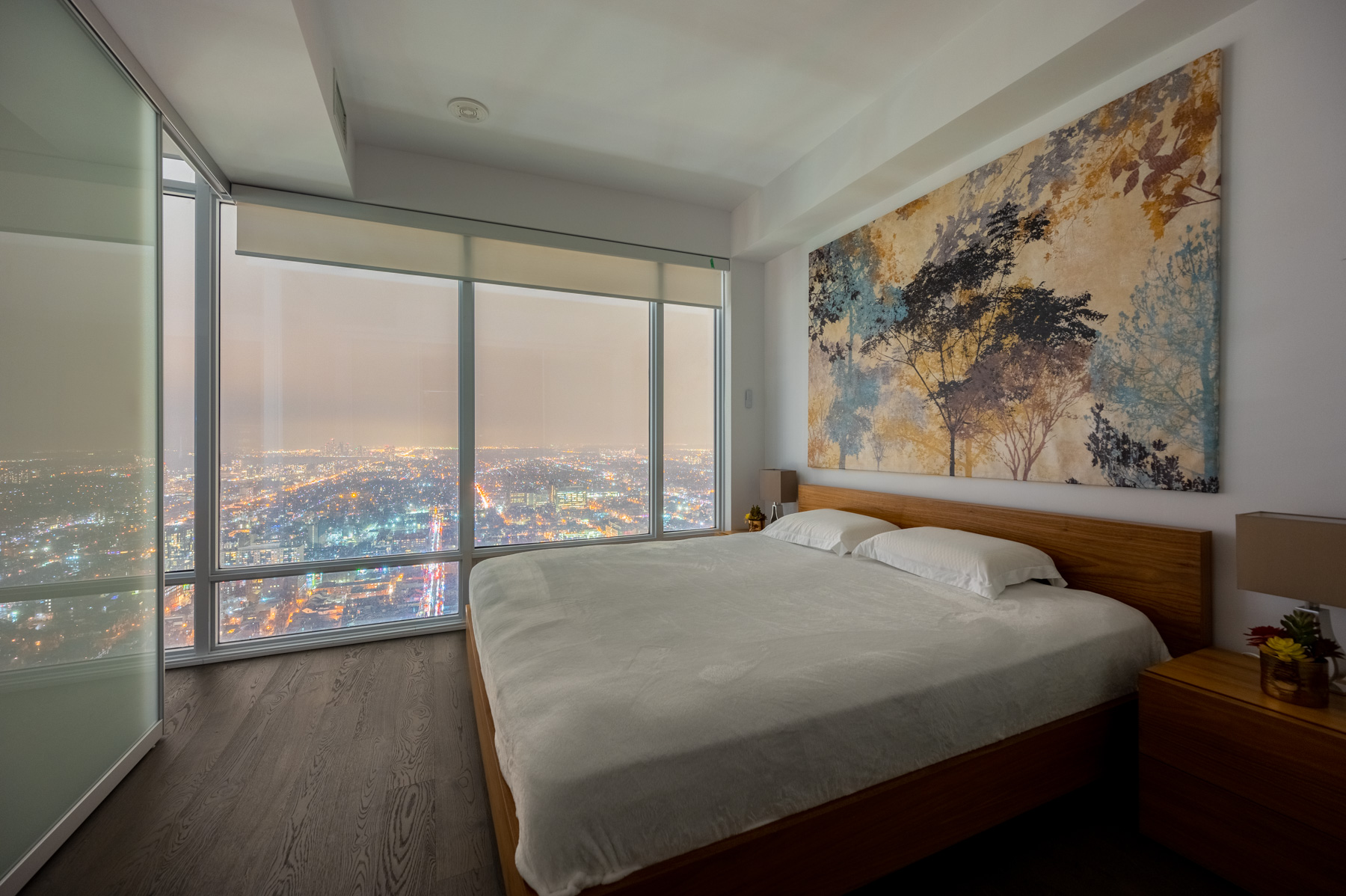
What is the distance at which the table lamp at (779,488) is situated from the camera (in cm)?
381

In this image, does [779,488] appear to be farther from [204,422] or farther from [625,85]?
[204,422]

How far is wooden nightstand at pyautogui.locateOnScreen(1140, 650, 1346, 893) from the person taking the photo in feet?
4.18

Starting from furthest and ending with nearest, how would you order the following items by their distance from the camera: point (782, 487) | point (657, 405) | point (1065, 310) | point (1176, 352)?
point (657, 405) → point (782, 487) → point (1065, 310) → point (1176, 352)

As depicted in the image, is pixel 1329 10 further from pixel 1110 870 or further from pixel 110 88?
pixel 110 88

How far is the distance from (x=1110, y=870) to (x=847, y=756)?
93 cm

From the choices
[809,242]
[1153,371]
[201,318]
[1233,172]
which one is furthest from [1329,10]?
[201,318]

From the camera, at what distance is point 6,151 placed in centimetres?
140

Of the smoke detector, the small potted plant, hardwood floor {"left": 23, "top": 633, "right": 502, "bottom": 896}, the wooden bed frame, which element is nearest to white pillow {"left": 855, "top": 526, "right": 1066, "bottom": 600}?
the wooden bed frame

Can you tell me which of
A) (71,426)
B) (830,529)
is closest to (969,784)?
(830,529)

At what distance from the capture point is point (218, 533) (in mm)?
3020

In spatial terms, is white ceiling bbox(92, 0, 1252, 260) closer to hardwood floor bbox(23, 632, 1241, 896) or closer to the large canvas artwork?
the large canvas artwork

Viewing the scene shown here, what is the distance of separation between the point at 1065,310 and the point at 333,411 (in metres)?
3.91

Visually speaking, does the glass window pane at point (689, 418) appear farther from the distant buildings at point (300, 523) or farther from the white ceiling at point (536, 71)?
the white ceiling at point (536, 71)

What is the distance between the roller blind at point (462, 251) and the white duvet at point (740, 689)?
2.25 meters
